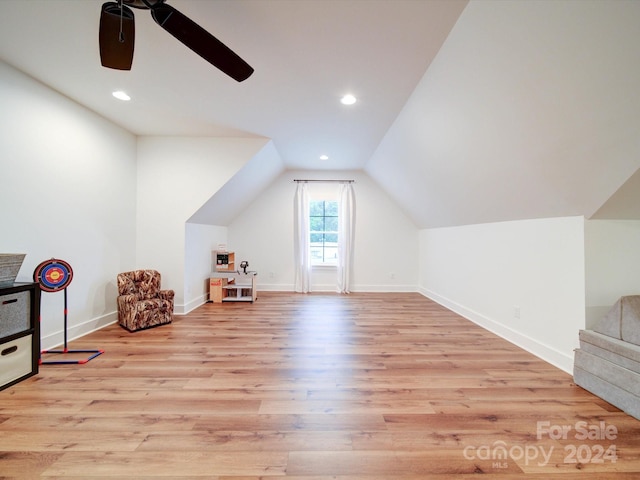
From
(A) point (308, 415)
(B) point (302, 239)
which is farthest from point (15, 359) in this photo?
(B) point (302, 239)

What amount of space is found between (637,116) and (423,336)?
2.54 metres

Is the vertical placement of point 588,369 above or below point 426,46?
below

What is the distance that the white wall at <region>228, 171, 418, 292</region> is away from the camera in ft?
19.1

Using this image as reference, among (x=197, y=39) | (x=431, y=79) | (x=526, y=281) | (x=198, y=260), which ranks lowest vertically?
(x=526, y=281)

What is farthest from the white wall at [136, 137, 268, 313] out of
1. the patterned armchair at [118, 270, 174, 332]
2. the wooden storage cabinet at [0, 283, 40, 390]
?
the wooden storage cabinet at [0, 283, 40, 390]

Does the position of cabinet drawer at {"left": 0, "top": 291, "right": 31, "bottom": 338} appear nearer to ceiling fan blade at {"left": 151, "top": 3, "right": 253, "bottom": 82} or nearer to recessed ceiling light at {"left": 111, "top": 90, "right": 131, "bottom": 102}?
recessed ceiling light at {"left": 111, "top": 90, "right": 131, "bottom": 102}

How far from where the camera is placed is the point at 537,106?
184 cm

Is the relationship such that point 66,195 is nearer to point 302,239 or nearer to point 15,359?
point 15,359

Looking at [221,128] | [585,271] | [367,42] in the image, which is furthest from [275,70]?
[585,271]

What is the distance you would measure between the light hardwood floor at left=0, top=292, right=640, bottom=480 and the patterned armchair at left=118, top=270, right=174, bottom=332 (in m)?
0.35

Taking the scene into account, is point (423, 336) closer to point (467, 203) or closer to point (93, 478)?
point (467, 203)

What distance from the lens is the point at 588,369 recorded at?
79.6 inches

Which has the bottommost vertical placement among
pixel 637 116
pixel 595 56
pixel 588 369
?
pixel 588 369

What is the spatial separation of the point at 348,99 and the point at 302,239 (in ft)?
10.9
